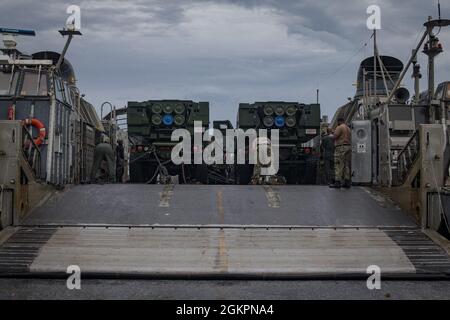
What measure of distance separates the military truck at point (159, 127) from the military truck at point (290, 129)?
1.15m

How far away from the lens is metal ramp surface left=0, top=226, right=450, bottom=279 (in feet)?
23.4

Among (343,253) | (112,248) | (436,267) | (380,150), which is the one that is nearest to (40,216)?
(112,248)

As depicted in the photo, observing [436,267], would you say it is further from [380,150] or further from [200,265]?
[380,150]

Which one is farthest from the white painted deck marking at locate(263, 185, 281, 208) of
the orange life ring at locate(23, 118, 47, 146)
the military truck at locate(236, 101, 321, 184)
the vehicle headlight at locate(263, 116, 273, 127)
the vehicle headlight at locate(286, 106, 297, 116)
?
the vehicle headlight at locate(286, 106, 297, 116)

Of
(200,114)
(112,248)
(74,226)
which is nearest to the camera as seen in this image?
(112,248)

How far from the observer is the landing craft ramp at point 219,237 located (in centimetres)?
722

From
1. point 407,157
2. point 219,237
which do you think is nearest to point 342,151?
point 407,157

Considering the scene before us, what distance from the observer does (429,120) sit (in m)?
14.5

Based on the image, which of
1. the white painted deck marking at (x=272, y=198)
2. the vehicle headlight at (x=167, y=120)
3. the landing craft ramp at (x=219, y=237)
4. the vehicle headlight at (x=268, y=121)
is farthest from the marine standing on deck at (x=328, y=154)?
the landing craft ramp at (x=219, y=237)

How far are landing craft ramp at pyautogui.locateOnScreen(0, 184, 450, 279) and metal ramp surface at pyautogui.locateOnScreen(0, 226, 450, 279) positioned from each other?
1 cm

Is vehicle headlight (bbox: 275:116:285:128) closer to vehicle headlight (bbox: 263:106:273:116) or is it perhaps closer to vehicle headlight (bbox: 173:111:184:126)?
vehicle headlight (bbox: 263:106:273:116)

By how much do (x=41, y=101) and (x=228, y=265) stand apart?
22.8 ft

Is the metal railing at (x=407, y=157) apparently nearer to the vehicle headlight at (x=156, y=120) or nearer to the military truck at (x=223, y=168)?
the military truck at (x=223, y=168)
